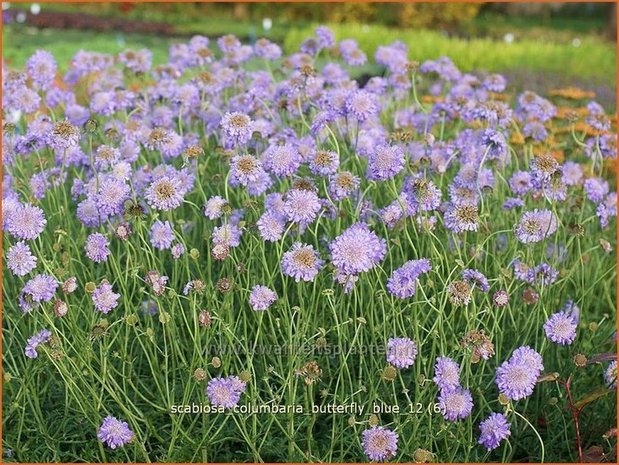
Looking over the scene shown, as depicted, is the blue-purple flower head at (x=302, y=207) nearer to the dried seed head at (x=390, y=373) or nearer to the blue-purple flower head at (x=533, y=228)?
the dried seed head at (x=390, y=373)

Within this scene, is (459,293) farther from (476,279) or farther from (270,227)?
(270,227)

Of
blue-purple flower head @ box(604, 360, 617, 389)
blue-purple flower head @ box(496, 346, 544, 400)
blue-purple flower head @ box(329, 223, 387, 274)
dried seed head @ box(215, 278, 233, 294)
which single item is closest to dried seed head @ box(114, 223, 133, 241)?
dried seed head @ box(215, 278, 233, 294)

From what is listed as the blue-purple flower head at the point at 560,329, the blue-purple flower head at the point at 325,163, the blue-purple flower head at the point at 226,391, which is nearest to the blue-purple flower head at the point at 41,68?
the blue-purple flower head at the point at 325,163

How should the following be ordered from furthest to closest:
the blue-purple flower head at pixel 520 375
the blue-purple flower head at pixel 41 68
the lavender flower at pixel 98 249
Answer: the blue-purple flower head at pixel 41 68 < the lavender flower at pixel 98 249 < the blue-purple flower head at pixel 520 375

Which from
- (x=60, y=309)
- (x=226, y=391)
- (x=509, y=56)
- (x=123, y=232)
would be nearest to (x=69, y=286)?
(x=60, y=309)

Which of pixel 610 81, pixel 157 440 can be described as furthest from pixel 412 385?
pixel 610 81

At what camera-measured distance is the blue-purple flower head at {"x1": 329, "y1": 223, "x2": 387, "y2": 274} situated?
1632 millimetres

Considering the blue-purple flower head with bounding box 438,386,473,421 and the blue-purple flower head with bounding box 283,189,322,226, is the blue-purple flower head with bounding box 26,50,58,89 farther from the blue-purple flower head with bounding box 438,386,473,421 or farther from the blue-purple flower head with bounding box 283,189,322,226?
the blue-purple flower head with bounding box 438,386,473,421

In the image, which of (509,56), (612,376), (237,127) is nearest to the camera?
(612,376)

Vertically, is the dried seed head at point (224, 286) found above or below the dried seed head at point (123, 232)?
below

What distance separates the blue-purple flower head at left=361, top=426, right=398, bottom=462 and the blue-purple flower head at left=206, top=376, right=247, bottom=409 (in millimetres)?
274

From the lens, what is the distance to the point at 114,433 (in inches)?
67.5

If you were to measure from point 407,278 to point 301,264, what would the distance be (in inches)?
9.2

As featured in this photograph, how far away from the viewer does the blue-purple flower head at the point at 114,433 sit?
171 centimetres
